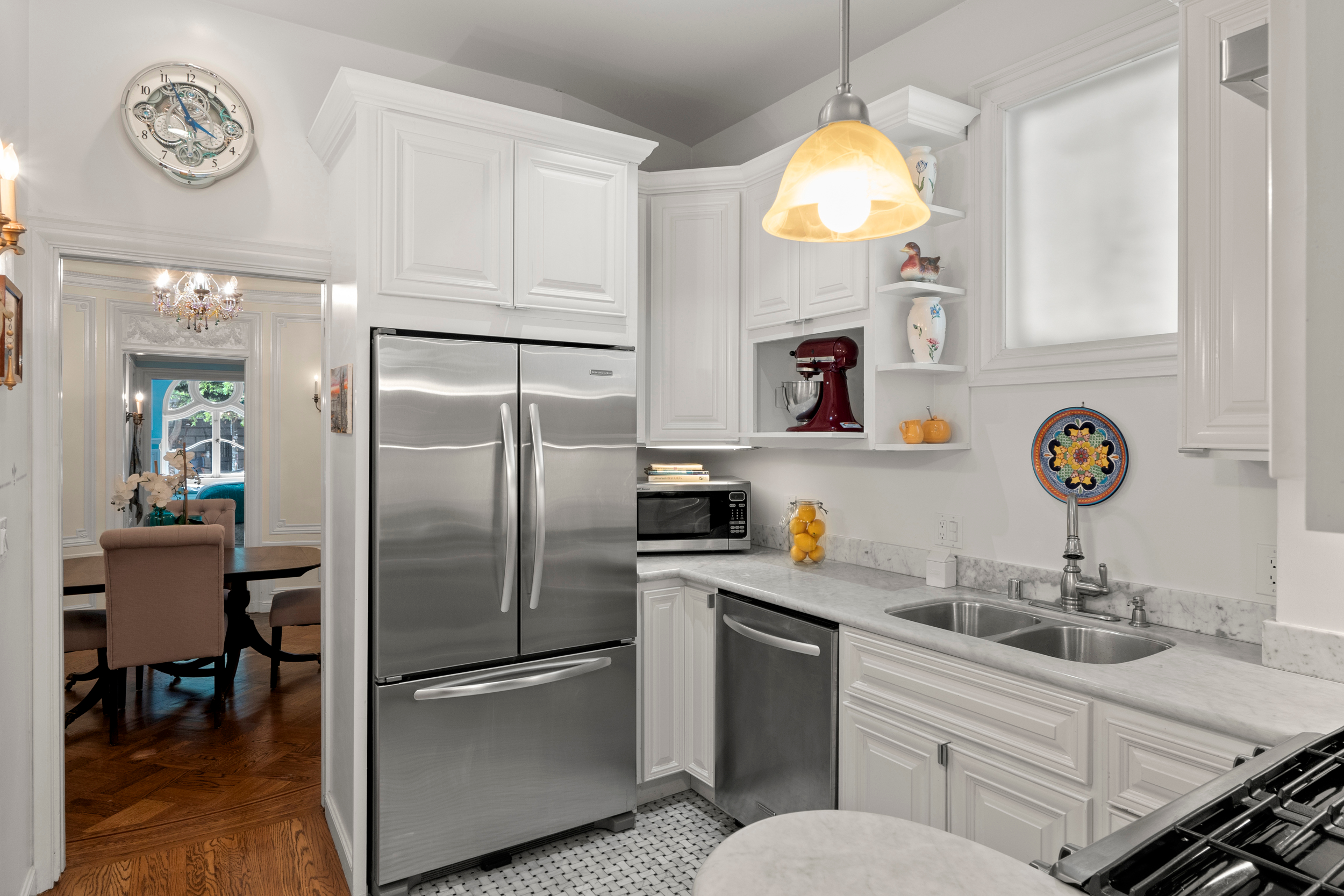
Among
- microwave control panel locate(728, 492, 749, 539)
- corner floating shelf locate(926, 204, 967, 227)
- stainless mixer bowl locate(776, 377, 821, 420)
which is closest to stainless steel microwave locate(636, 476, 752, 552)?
microwave control panel locate(728, 492, 749, 539)

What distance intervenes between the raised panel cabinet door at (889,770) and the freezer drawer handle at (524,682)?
2.85 feet

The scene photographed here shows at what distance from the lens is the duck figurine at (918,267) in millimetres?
2629

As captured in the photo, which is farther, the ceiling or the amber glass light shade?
the ceiling

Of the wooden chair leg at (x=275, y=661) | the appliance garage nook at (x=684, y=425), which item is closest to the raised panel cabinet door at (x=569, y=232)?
the appliance garage nook at (x=684, y=425)

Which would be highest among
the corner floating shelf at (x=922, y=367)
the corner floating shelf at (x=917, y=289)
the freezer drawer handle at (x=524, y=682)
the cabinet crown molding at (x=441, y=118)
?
the cabinet crown molding at (x=441, y=118)

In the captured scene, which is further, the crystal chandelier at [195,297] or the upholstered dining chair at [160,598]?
the crystal chandelier at [195,297]

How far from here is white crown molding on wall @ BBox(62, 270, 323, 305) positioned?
527 centimetres

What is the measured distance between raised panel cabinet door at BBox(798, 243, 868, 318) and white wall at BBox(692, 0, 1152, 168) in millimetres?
670

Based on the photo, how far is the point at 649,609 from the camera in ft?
9.46

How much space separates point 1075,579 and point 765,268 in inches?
62.6

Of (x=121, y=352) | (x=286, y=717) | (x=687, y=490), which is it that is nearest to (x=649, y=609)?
(x=687, y=490)

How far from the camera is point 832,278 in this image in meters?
2.80

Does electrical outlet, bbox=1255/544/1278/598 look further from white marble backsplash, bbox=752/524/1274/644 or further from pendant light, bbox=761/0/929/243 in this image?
pendant light, bbox=761/0/929/243

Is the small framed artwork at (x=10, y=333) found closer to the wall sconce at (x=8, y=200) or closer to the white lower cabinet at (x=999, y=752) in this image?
the wall sconce at (x=8, y=200)
